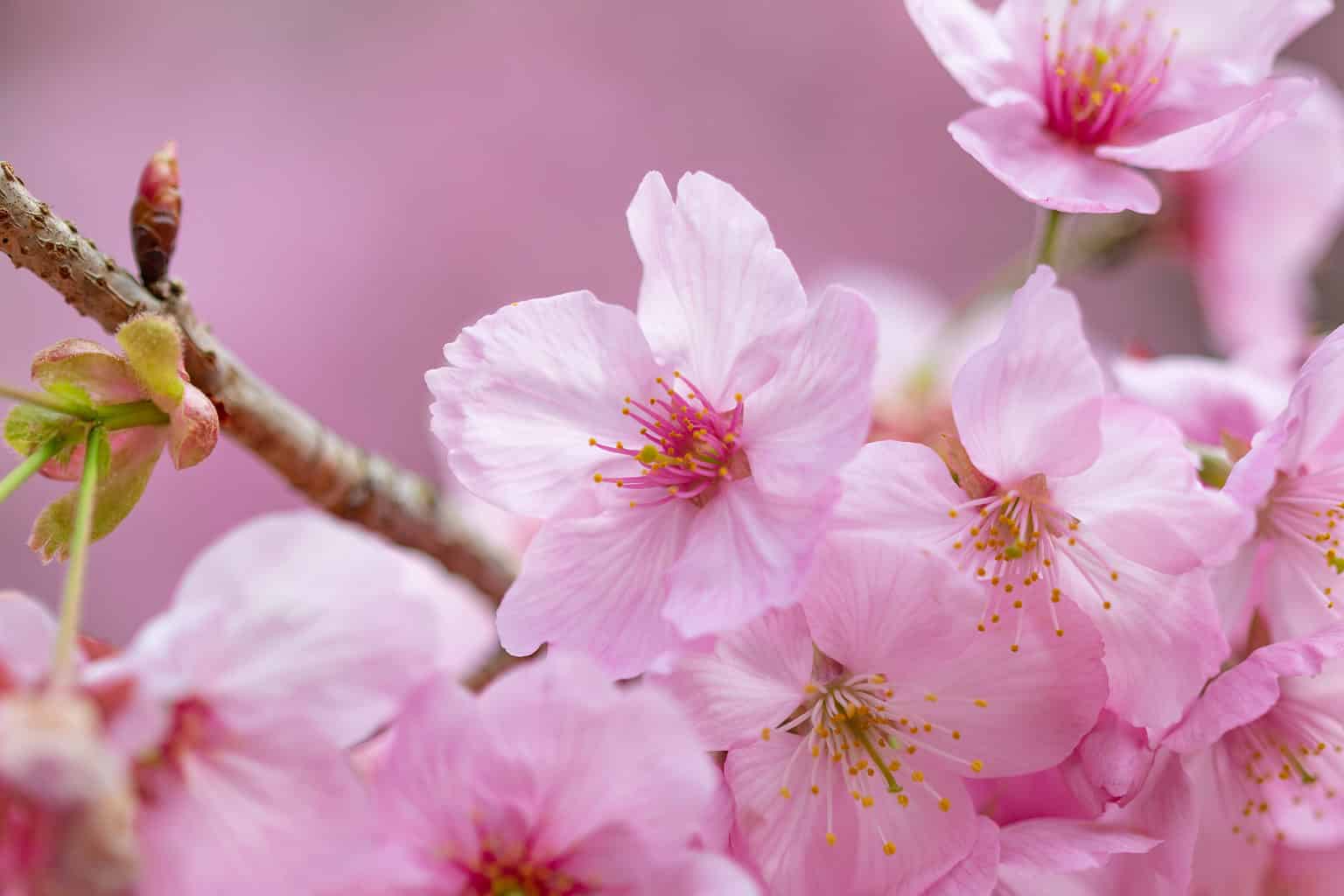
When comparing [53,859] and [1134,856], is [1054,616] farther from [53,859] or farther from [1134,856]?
[53,859]

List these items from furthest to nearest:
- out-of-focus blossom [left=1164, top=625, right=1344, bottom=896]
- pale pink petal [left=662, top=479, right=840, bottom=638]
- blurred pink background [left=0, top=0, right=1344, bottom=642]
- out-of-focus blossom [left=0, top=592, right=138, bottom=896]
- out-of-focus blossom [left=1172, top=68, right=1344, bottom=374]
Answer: blurred pink background [left=0, top=0, right=1344, bottom=642], out-of-focus blossom [left=1172, top=68, right=1344, bottom=374], out-of-focus blossom [left=1164, top=625, right=1344, bottom=896], pale pink petal [left=662, top=479, right=840, bottom=638], out-of-focus blossom [left=0, top=592, right=138, bottom=896]

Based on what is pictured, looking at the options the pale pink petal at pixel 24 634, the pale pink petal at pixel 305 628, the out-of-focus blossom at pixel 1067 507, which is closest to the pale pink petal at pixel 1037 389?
the out-of-focus blossom at pixel 1067 507

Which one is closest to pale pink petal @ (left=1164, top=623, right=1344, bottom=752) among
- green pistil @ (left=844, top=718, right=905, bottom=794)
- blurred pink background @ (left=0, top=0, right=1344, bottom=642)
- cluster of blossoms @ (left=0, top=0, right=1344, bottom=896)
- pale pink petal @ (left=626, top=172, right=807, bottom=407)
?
cluster of blossoms @ (left=0, top=0, right=1344, bottom=896)

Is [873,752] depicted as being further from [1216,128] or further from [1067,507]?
[1216,128]

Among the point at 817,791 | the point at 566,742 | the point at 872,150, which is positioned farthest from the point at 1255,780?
the point at 872,150

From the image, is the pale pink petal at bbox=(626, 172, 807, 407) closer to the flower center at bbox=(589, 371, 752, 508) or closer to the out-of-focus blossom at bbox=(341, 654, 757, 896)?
the flower center at bbox=(589, 371, 752, 508)

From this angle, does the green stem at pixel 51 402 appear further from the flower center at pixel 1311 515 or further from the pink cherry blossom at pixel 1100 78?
the flower center at pixel 1311 515
